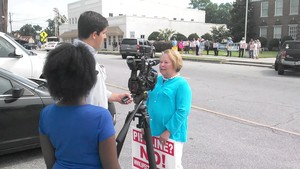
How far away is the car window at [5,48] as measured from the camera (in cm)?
816

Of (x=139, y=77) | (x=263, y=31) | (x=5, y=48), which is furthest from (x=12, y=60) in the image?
(x=263, y=31)

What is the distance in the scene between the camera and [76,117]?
187cm

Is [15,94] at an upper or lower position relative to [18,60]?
lower

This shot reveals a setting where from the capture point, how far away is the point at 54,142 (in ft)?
6.52

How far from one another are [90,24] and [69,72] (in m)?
0.87

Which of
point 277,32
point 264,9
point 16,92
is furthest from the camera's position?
point 264,9

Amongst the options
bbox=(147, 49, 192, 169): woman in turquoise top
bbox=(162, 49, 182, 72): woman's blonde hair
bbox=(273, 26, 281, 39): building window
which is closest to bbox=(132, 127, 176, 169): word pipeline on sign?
→ bbox=(147, 49, 192, 169): woman in turquoise top

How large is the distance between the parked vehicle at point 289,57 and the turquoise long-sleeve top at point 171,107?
566 inches

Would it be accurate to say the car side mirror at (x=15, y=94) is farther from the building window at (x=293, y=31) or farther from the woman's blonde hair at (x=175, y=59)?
the building window at (x=293, y=31)

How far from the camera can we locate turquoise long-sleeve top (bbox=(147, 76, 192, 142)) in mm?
3115

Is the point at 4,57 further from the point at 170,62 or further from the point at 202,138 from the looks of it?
the point at 170,62

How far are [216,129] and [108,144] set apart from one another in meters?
4.82

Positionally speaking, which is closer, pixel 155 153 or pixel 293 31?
pixel 155 153

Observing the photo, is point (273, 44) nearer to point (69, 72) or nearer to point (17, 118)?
point (17, 118)
